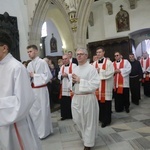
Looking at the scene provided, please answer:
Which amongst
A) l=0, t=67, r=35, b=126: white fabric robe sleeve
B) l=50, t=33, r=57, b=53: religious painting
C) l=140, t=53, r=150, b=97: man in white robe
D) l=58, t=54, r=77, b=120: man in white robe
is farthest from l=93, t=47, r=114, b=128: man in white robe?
l=50, t=33, r=57, b=53: religious painting

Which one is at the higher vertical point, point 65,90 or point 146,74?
point 146,74

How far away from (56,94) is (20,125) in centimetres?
595

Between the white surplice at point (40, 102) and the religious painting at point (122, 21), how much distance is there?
9.82 meters

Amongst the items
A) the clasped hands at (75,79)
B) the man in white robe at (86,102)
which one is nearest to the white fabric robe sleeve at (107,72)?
the man in white robe at (86,102)

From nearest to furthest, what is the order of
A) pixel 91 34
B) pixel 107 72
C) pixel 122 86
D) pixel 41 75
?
pixel 41 75 → pixel 107 72 → pixel 122 86 → pixel 91 34

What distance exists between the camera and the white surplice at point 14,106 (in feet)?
5.51

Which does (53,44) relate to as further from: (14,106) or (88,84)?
(14,106)

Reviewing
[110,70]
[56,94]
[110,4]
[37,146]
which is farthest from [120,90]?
[110,4]

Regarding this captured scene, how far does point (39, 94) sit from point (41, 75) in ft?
1.24

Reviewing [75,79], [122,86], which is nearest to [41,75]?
[75,79]

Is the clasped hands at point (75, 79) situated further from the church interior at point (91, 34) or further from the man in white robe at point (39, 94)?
the church interior at point (91, 34)

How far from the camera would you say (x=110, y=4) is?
517 inches

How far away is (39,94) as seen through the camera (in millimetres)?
4277

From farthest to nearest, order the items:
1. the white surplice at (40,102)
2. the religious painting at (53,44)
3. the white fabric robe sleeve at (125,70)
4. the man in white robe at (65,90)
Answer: the religious painting at (53,44), the white fabric robe sleeve at (125,70), the man in white robe at (65,90), the white surplice at (40,102)
